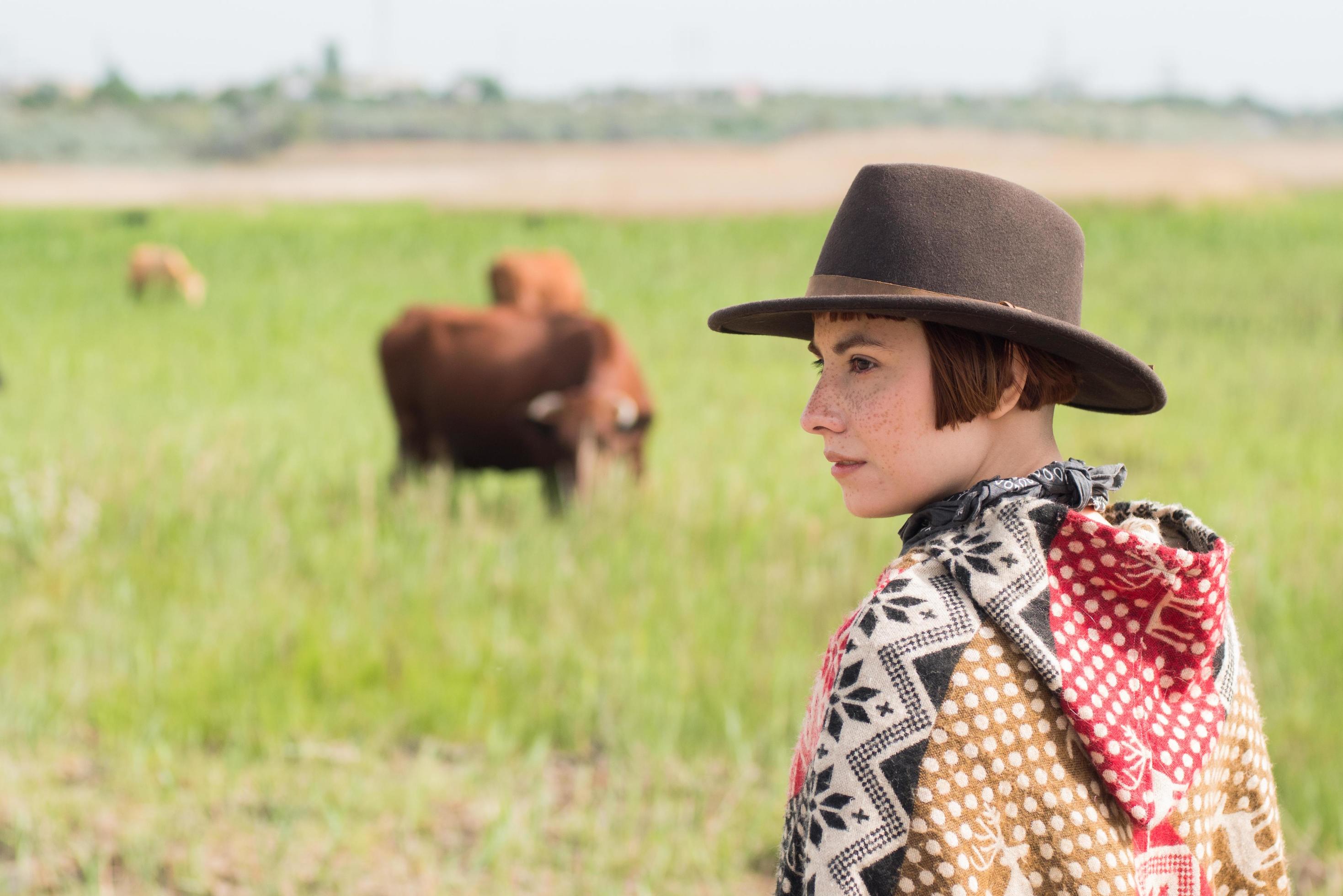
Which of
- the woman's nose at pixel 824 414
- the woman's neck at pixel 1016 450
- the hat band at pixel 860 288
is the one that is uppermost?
the hat band at pixel 860 288

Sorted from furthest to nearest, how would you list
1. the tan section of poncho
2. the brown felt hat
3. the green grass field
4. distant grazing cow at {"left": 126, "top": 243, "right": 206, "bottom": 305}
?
distant grazing cow at {"left": 126, "top": 243, "right": 206, "bottom": 305}, the green grass field, the brown felt hat, the tan section of poncho

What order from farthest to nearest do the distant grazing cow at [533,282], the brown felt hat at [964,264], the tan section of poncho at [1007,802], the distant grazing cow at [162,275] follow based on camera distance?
the distant grazing cow at [162,275], the distant grazing cow at [533,282], the brown felt hat at [964,264], the tan section of poncho at [1007,802]

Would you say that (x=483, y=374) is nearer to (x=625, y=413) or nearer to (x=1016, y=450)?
(x=625, y=413)

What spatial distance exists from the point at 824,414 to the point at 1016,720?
15.2 inches

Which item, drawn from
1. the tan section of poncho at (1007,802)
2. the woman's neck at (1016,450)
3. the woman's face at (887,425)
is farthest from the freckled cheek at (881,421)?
the tan section of poncho at (1007,802)

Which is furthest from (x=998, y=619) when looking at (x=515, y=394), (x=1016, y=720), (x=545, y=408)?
(x=515, y=394)

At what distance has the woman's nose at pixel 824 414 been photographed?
145 cm

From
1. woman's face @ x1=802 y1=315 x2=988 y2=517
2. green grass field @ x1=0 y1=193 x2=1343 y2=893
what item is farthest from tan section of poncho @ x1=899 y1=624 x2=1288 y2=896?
green grass field @ x1=0 y1=193 x2=1343 y2=893

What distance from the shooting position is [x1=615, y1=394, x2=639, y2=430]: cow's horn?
7.52 metres

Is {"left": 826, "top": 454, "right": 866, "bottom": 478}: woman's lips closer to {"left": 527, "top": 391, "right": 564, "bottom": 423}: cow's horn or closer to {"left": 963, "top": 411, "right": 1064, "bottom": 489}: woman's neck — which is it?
{"left": 963, "top": 411, "right": 1064, "bottom": 489}: woman's neck

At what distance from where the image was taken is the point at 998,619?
4.32ft

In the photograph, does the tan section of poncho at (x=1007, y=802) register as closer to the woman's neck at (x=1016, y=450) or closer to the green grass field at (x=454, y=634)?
the woman's neck at (x=1016, y=450)

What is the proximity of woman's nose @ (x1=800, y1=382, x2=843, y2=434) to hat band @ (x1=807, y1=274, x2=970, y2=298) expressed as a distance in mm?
105

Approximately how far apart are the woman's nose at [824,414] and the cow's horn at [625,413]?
19.9 feet
